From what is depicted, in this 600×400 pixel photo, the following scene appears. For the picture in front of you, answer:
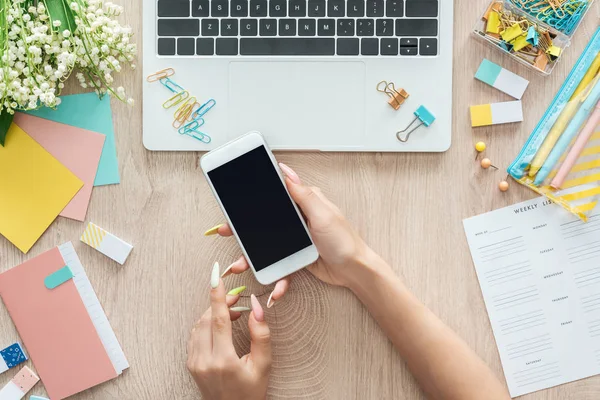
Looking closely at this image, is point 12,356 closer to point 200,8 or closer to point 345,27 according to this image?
point 200,8

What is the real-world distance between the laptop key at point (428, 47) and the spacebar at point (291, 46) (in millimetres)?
151

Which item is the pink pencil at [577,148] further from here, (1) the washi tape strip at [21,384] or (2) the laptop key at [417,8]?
(1) the washi tape strip at [21,384]

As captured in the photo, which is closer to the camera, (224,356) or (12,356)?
(224,356)

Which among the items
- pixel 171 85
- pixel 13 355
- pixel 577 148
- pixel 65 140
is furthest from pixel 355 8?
pixel 13 355

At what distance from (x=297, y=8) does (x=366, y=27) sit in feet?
0.40

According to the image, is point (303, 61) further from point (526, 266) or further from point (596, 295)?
point (596, 295)

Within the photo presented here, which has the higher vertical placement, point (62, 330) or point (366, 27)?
point (366, 27)

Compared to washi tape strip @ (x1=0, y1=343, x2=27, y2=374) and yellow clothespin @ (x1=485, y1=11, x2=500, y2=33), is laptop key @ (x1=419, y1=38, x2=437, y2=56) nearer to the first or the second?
yellow clothespin @ (x1=485, y1=11, x2=500, y2=33)

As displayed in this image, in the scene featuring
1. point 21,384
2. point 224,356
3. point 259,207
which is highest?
point 259,207

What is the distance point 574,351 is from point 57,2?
1062 millimetres

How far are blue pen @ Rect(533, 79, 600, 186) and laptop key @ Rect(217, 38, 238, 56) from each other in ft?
1.86

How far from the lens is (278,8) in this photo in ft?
3.15

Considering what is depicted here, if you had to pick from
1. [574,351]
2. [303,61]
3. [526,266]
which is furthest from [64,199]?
[574,351]

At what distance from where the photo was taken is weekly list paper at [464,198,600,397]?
0.99 meters
